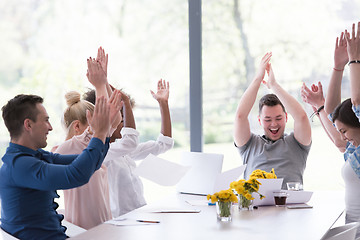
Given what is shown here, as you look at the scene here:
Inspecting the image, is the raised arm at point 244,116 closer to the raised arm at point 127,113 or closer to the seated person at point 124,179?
the seated person at point 124,179

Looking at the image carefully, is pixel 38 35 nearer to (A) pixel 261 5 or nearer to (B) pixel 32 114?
(A) pixel 261 5

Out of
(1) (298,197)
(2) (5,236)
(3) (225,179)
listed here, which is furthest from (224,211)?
(2) (5,236)

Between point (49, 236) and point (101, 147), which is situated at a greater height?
point (101, 147)

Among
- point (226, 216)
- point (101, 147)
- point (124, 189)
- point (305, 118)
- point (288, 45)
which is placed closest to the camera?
point (101, 147)

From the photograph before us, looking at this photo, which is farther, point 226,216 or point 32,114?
point 226,216

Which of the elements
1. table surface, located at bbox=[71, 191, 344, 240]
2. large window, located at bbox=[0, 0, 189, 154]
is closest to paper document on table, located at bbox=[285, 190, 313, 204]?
table surface, located at bbox=[71, 191, 344, 240]

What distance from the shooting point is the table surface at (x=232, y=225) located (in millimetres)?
2641

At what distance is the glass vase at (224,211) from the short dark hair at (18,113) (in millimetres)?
1088

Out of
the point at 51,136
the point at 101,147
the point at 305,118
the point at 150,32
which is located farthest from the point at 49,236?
the point at 150,32

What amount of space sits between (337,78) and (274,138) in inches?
26.7

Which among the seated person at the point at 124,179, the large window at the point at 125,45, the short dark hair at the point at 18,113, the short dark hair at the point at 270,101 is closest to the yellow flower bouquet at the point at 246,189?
the seated person at the point at 124,179

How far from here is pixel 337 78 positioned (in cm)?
380

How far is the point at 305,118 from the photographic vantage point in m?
4.12

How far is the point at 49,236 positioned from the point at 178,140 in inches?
104
